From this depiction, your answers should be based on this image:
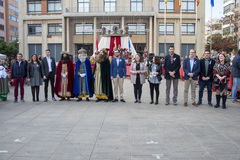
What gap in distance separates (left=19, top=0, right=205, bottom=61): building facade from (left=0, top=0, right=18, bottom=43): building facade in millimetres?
24430

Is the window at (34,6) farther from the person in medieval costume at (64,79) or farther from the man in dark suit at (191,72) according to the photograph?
the man in dark suit at (191,72)

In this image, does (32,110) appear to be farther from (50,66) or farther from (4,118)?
(50,66)

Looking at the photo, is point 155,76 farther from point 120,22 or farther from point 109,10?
point 109,10

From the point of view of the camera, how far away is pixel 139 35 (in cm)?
3844

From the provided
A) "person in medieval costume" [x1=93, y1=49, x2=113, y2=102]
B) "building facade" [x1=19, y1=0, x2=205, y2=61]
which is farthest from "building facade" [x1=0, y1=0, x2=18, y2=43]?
"person in medieval costume" [x1=93, y1=49, x2=113, y2=102]

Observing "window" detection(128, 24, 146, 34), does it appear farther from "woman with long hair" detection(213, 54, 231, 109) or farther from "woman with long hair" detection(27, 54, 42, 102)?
"woman with long hair" detection(213, 54, 231, 109)

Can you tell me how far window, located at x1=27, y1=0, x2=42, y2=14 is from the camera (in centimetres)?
4031

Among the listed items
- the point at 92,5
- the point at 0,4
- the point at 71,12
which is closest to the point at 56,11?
the point at 71,12

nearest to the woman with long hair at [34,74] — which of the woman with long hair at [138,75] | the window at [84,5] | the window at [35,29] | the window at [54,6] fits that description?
the woman with long hair at [138,75]

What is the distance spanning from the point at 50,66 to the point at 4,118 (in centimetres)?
364

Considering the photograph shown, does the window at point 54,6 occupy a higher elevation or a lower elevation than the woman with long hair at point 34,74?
higher

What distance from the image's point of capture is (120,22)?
38.5 meters

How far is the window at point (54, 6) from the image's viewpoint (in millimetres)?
39719

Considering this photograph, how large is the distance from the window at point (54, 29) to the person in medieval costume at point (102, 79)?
30975 mm
